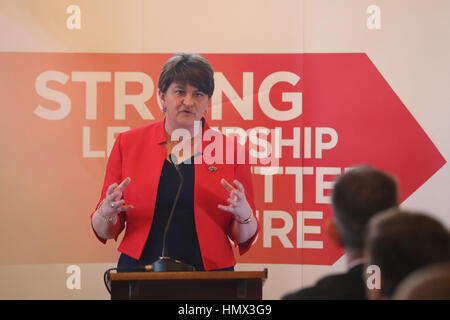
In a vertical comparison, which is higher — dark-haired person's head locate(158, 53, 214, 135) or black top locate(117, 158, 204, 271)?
dark-haired person's head locate(158, 53, 214, 135)

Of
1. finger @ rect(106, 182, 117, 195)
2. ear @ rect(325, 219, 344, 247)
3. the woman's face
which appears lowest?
ear @ rect(325, 219, 344, 247)

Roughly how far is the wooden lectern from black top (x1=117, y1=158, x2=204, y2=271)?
0.61m

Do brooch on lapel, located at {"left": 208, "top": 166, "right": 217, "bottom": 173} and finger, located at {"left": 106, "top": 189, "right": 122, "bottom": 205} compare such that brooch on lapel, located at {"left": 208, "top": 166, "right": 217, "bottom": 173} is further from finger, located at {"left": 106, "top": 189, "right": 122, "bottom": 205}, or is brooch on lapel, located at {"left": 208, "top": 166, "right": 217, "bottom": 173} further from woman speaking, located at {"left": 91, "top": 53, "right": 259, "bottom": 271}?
finger, located at {"left": 106, "top": 189, "right": 122, "bottom": 205}

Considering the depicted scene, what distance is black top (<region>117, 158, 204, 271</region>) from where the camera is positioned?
2.93 metres

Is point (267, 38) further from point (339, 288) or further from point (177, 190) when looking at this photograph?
point (339, 288)

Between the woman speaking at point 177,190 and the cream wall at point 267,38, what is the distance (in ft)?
3.42

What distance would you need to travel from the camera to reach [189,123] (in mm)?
3158

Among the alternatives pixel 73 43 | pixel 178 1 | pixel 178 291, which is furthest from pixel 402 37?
pixel 178 291

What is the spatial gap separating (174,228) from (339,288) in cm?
146

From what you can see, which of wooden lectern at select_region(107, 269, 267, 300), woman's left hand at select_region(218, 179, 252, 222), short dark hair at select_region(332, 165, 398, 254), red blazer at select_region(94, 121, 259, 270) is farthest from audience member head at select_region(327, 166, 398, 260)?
red blazer at select_region(94, 121, 259, 270)

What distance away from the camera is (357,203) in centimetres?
171

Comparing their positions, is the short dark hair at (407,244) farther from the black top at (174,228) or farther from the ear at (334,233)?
the black top at (174,228)

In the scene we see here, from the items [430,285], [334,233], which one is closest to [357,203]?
[334,233]

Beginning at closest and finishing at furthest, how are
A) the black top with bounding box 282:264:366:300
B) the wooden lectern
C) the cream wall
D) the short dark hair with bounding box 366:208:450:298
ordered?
1. the short dark hair with bounding box 366:208:450:298
2. the black top with bounding box 282:264:366:300
3. the wooden lectern
4. the cream wall
